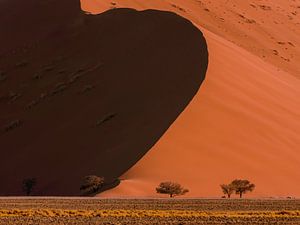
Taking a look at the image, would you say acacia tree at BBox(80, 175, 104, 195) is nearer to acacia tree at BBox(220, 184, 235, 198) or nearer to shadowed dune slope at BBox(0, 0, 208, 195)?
shadowed dune slope at BBox(0, 0, 208, 195)

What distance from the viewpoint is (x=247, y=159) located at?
3731cm

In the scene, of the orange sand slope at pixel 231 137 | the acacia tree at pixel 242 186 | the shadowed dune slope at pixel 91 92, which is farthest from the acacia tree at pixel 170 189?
the shadowed dune slope at pixel 91 92

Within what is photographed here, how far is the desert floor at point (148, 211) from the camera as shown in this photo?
2200 centimetres

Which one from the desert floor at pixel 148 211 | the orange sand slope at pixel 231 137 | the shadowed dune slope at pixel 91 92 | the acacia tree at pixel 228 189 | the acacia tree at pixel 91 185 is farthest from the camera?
the shadowed dune slope at pixel 91 92

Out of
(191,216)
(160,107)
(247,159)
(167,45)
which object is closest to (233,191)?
(247,159)

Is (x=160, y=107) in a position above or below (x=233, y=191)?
above

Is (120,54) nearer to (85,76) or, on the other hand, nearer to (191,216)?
(85,76)

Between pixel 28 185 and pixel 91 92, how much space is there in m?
11.1

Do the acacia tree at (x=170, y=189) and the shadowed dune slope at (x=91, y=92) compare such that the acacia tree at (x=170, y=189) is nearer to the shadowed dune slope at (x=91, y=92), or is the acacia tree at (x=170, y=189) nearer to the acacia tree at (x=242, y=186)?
the acacia tree at (x=242, y=186)

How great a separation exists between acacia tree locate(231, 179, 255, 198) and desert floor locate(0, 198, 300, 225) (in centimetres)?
186

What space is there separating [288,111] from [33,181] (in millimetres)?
15733

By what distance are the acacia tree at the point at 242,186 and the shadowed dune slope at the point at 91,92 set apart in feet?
14.8

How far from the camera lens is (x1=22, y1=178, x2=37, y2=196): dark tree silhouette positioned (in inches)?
1422

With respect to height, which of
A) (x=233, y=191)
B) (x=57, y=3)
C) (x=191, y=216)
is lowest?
(x=191, y=216)
